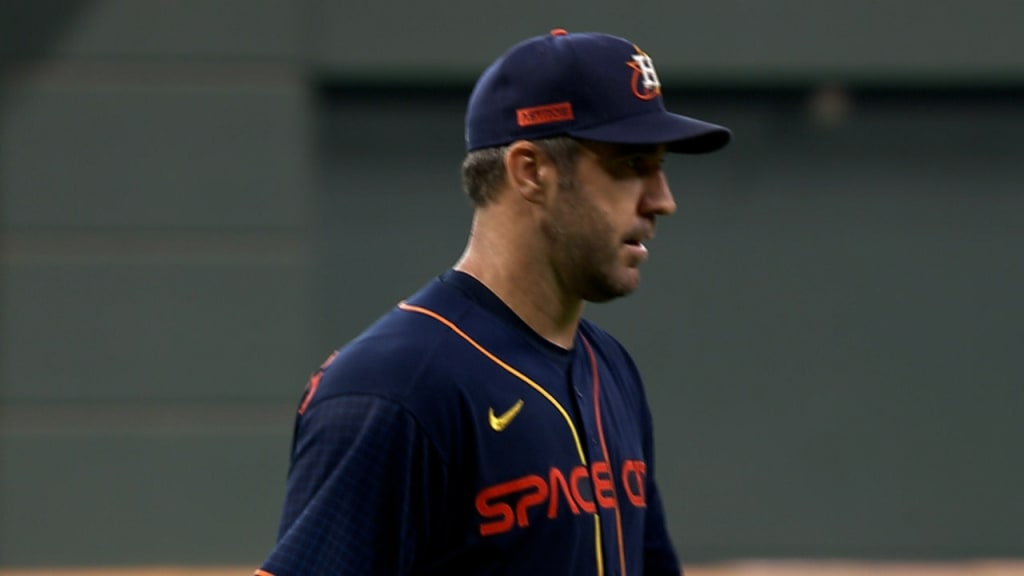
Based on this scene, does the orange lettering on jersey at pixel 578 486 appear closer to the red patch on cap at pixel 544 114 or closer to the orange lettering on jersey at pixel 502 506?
the orange lettering on jersey at pixel 502 506

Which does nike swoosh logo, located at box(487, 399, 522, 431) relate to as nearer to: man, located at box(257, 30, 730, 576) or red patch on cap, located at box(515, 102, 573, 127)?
man, located at box(257, 30, 730, 576)

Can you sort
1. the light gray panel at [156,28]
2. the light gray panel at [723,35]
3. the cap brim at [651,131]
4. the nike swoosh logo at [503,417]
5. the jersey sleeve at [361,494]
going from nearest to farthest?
the jersey sleeve at [361,494], the nike swoosh logo at [503,417], the cap brim at [651,131], the light gray panel at [156,28], the light gray panel at [723,35]

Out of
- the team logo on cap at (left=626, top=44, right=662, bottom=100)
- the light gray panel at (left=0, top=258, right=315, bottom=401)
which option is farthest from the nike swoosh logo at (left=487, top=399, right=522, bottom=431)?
the light gray panel at (left=0, top=258, right=315, bottom=401)

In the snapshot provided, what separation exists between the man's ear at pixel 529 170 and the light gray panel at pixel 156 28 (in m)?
4.00

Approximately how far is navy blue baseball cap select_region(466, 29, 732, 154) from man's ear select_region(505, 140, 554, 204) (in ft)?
0.07

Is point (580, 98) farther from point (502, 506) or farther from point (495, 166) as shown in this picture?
point (502, 506)

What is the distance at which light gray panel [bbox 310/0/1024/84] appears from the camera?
652 centimetres

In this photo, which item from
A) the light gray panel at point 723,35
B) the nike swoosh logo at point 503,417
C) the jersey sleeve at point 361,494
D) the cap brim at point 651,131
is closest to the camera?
the jersey sleeve at point 361,494

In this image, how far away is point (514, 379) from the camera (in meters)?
2.37

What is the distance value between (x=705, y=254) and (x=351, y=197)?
60.0 inches

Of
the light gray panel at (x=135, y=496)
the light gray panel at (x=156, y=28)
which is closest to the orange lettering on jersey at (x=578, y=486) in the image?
the light gray panel at (x=135, y=496)

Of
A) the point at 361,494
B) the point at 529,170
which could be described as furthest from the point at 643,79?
the point at 361,494

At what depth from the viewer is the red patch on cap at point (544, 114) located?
2.41 meters

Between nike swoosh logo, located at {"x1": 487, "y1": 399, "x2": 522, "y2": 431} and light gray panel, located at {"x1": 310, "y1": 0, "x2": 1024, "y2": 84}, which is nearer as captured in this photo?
nike swoosh logo, located at {"x1": 487, "y1": 399, "x2": 522, "y2": 431}
